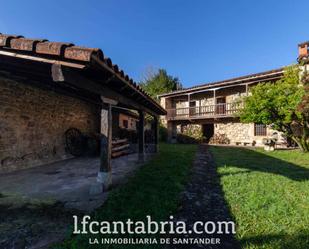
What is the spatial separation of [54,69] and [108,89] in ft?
4.75

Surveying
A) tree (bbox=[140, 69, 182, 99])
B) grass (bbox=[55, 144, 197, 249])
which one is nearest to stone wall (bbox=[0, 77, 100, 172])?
grass (bbox=[55, 144, 197, 249])

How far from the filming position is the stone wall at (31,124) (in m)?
5.47

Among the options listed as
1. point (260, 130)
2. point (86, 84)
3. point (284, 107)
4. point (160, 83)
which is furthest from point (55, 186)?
point (160, 83)

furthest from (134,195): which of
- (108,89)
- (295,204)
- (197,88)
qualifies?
(197,88)

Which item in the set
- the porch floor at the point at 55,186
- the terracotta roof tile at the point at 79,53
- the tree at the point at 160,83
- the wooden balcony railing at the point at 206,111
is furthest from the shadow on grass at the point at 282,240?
the tree at the point at 160,83

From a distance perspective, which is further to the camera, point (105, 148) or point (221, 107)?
point (221, 107)

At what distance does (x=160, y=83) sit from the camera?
91.7 feet

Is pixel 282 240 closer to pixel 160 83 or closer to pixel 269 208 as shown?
pixel 269 208

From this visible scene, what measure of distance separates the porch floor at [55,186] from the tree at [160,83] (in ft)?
73.2

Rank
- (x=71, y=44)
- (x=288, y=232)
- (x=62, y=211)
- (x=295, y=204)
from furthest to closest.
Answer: (x=295, y=204), (x=62, y=211), (x=71, y=44), (x=288, y=232)

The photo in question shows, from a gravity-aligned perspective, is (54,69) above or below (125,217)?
above

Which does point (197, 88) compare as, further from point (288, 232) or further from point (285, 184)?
point (288, 232)

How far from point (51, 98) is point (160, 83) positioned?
21731 mm

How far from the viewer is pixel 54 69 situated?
8.74 ft
